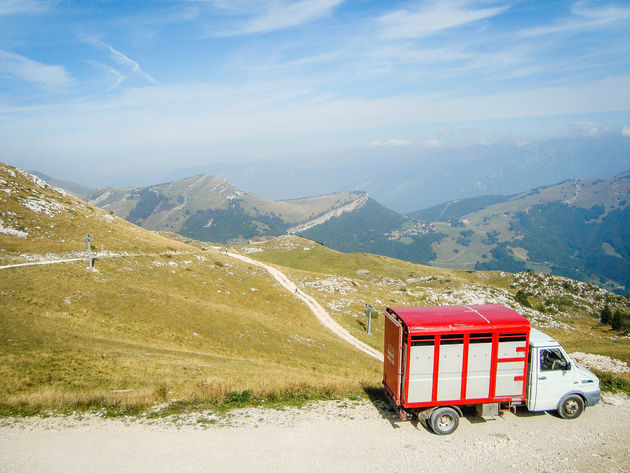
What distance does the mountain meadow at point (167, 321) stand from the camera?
2003 cm

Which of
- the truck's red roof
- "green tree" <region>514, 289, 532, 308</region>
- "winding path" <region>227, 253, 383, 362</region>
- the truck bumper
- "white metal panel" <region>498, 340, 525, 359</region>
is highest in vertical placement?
the truck's red roof

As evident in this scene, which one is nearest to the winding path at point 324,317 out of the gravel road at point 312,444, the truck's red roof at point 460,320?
the gravel road at point 312,444

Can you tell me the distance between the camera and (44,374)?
2148 cm

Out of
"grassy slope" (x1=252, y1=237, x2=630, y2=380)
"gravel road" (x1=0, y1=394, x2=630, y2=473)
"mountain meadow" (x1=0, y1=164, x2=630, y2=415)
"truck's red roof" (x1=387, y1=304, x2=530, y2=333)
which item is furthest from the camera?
"grassy slope" (x1=252, y1=237, x2=630, y2=380)

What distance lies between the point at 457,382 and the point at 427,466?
355 cm

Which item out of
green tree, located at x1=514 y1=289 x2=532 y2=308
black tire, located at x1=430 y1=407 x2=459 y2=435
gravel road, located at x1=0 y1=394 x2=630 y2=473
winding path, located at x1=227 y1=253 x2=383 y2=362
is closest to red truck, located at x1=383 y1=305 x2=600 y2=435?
black tire, located at x1=430 y1=407 x2=459 y2=435

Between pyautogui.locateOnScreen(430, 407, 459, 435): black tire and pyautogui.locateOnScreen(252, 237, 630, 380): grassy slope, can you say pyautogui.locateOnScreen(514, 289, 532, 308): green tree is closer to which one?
pyautogui.locateOnScreen(252, 237, 630, 380): grassy slope

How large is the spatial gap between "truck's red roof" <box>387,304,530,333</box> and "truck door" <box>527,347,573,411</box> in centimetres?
194

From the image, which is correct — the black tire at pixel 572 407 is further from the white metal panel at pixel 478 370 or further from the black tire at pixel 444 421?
the black tire at pixel 444 421

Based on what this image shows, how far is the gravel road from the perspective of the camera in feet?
45.0

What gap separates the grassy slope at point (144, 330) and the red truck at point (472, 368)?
557 cm

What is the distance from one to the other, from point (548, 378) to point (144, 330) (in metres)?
31.6

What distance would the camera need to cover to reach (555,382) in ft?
54.2

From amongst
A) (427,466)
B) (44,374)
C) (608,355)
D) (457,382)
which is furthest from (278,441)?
(608,355)
